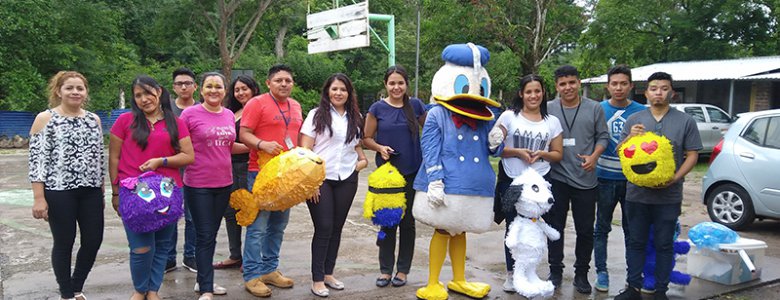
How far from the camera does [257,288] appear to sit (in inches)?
183

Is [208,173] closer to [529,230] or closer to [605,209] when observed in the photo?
[529,230]

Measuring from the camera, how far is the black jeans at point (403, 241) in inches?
189

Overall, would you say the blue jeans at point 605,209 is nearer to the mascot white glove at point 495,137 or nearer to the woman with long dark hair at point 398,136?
the mascot white glove at point 495,137

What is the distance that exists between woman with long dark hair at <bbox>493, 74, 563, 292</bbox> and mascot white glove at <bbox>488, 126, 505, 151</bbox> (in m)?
0.15

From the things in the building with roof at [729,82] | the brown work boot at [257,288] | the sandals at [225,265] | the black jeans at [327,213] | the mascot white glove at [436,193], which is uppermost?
the building with roof at [729,82]

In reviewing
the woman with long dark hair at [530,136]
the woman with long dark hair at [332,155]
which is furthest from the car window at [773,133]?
the woman with long dark hair at [332,155]

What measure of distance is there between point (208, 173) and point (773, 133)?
6.23m

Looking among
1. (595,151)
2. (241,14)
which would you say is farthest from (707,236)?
(241,14)

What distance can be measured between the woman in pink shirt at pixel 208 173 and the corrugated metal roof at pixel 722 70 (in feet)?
53.5

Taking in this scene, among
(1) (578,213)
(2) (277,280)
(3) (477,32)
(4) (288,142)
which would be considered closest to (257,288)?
(2) (277,280)

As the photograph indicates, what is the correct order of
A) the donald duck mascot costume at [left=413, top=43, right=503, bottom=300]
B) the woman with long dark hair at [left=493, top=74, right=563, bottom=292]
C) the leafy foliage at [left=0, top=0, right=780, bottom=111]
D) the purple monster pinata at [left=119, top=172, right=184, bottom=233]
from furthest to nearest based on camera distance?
the leafy foliage at [left=0, top=0, right=780, bottom=111], the woman with long dark hair at [left=493, top=74, right=563, bottom=292], the donald duck mascot costume at [left=413, top=43, right=503, bottom=300], the purple monster pinata at [left=119, top=172, right=184, bottom=233]

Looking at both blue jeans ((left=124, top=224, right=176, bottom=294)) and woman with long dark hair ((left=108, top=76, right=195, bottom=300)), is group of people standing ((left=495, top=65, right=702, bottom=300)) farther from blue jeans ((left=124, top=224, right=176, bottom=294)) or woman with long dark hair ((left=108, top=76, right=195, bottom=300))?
blue jeans ((left=124, top=224, right=176, bottom=294))

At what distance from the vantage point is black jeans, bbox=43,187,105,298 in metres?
3.98

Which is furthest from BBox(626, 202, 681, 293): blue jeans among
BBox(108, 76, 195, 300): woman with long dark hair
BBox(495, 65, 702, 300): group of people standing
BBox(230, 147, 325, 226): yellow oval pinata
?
BBox(108, 76, 195, 300): woman with long dark hair
